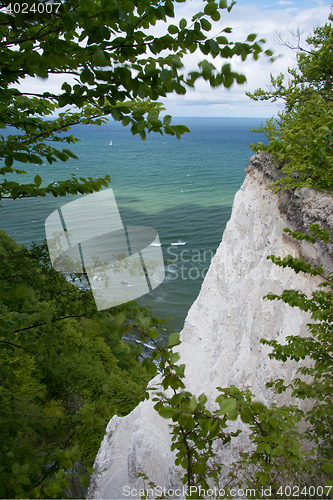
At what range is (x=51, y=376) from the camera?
13.1 metres

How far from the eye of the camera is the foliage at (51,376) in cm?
228

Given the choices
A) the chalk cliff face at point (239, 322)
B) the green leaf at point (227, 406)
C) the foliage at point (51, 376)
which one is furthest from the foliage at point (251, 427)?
the chalk cliff face at point (239, 322)

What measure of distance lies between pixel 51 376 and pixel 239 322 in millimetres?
9066

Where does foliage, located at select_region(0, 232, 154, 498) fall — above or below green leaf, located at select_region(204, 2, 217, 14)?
below

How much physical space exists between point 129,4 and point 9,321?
2.98m

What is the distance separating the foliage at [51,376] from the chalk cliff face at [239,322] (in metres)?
1.30

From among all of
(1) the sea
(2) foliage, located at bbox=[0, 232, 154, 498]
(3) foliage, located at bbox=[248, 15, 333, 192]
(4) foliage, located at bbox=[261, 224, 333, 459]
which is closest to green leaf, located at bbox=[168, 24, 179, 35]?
(2) foliage, located at bbox=[0, 232, 154, 498]

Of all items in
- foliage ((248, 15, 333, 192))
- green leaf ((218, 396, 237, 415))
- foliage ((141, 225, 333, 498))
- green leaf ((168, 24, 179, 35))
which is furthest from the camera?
foliage ((248, 15, 333, 192))

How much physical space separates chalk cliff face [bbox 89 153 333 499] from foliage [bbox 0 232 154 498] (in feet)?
4.26

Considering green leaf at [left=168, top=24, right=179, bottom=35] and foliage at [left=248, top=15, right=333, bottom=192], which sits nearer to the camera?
green leaf at [left=168, top=24, right=179, bottom=35]

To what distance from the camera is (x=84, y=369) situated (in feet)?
44.7

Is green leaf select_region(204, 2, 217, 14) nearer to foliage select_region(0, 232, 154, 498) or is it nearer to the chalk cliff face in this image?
foliage select_region(0, 232, 154, 498)

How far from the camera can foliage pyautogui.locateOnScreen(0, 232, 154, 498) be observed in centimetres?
228

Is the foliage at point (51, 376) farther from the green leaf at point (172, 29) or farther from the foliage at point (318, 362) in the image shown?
the foliage at point (318, 362)
